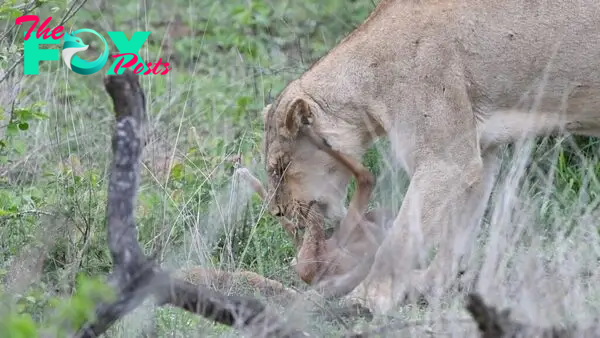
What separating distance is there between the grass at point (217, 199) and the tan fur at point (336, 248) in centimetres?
14

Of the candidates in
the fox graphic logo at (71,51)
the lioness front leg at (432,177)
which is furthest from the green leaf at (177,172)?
the lioness front leg at (432,177)

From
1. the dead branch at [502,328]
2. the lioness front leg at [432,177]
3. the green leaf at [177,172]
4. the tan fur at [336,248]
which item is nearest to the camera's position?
the dead branch at [502,328]

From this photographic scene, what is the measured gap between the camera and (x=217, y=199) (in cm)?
545

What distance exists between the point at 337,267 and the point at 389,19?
1127 millimetres

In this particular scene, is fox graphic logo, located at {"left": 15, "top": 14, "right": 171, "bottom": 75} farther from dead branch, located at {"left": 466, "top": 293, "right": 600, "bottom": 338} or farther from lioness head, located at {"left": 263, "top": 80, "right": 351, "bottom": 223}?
dead branch, located at {"left": 466, "top": 293, "right": 600, "bottom": 338}

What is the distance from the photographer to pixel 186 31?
9492mm

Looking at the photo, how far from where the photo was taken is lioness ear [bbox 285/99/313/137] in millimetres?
5324

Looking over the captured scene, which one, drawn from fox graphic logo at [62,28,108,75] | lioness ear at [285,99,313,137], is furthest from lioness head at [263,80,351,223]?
fox graphic logo at [62,28,108,75]

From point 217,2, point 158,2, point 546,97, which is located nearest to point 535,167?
point 546,97

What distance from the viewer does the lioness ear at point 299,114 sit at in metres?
5.32

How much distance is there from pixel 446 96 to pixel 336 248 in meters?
0.86

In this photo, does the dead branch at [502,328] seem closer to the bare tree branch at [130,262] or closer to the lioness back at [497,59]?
the bare tree branch at [130,262]

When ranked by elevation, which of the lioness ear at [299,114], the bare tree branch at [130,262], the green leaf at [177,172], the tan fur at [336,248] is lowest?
the tan fur at [336,248]

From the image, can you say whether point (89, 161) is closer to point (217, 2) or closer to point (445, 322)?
point (445, 322)
